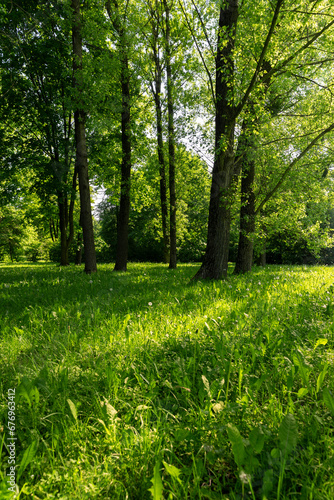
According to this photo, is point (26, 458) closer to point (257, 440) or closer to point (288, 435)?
point (257, 440)

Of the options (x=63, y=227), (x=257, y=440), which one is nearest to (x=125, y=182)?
(x=63, y=227)

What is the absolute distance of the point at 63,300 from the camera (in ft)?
16.0

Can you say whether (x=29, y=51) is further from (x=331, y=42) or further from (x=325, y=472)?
(x=325, y=472)

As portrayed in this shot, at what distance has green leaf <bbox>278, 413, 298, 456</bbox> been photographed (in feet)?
4.18

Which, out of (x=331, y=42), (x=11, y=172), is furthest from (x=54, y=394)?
(x=11, y=172)

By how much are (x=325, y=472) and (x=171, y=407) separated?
891 mm

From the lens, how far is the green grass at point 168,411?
4.04ft

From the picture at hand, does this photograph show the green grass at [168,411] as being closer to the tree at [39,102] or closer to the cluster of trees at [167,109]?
the cluster of trees at [167,109]

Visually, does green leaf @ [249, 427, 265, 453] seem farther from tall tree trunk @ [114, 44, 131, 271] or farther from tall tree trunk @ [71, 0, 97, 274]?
tall tree trunk @ [114, 44, 131, 271]

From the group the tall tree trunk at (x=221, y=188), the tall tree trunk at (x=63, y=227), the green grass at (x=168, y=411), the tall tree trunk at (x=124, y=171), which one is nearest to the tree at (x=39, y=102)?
the tall tree trunk at (x=63, y=227)

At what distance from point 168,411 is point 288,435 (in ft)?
2.29

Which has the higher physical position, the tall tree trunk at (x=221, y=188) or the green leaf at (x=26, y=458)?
the tall tree trunk at (x=221, y=188)

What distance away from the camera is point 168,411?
1.67 metres

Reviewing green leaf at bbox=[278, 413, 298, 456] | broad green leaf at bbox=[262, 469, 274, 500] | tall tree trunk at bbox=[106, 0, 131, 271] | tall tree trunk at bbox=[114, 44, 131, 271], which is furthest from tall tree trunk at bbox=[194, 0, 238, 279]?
broad green leaf at bbox=[262, 469, 274, 500]
